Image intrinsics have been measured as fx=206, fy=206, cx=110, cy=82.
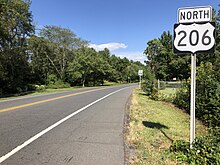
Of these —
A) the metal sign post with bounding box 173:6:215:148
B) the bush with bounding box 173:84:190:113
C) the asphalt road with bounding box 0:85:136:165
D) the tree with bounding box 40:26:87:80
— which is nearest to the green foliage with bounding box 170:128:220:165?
the metal sign post with bounding box 173:6:215:148

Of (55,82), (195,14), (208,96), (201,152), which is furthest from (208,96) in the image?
(55,82)

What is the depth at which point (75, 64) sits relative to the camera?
50.7m

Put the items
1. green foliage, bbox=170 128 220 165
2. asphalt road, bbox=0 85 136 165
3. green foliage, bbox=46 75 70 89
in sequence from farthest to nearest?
1. green foliage, bbox=46 75 70 89
2. asphalt road, bbox=0 85 136 165
3. green foliage, bbox=170 128 220 165

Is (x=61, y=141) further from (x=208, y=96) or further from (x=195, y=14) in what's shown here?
(x=208, y=96)

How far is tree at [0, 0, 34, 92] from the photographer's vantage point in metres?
21.8

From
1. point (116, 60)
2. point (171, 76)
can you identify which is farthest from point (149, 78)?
point (116, 60)

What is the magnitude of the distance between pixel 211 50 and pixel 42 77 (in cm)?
5382

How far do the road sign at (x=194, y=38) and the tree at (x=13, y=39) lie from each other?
2053 centimetres

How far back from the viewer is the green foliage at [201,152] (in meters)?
3.70

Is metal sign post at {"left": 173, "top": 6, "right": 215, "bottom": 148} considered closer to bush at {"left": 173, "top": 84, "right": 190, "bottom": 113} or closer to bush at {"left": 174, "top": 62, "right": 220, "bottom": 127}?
bush at {"left": 174, "top": 62, "right": 220, "bottom": 127}

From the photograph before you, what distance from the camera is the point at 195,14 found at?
13.5ft

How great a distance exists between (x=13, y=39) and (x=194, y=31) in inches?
1166

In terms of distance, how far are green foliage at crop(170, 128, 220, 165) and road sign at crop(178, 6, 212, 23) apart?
2.40 meters

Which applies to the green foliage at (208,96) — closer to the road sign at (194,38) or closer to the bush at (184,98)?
the bush at (184,98)
